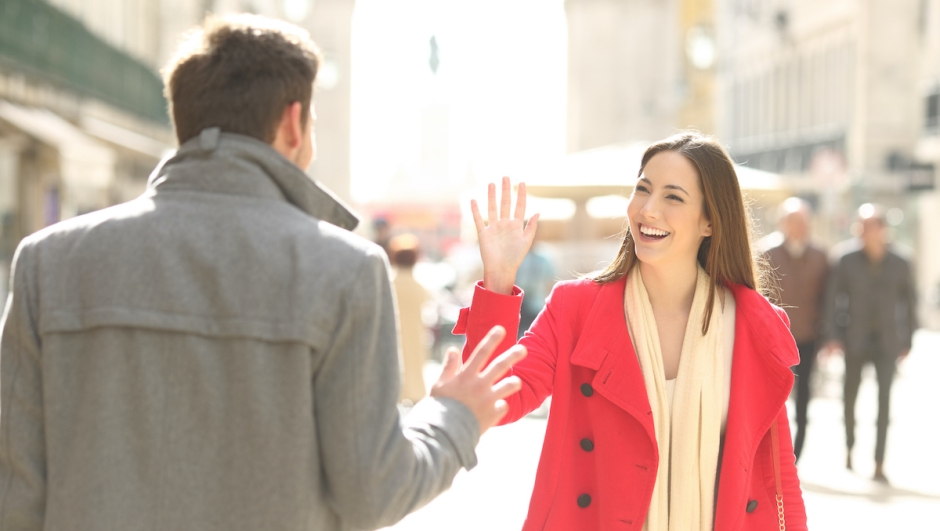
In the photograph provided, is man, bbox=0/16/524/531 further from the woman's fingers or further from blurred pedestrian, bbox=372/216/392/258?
blurred pedestrian, bbox=372/216/392/258

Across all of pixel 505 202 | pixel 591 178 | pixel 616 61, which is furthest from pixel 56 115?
pixel 616 61

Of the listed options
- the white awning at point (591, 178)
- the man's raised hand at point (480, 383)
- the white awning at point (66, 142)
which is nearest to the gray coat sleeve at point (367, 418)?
the man's raised hand at point (480, 383)

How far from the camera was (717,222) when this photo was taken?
3438mm

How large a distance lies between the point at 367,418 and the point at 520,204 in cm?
118

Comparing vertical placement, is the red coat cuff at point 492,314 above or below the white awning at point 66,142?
below

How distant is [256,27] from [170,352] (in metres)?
0.65

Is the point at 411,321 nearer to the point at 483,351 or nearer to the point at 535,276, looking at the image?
the point at 535,276

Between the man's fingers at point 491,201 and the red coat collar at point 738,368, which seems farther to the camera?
the man's fingers at point 491,201

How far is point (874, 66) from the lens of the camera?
3297 cm

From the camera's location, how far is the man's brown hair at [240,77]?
2.39 meters

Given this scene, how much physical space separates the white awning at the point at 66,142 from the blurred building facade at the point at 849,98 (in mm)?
14329

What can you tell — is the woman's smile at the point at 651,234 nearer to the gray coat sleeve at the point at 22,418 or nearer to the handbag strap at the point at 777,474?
the handbag strap at the point at 777,474

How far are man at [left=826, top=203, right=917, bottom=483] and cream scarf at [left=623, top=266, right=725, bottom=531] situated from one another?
255 inches

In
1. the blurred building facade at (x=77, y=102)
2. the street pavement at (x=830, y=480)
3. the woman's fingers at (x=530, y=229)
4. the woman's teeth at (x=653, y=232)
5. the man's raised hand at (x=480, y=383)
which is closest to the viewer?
the man's raised hand at (x=480, y=383)
